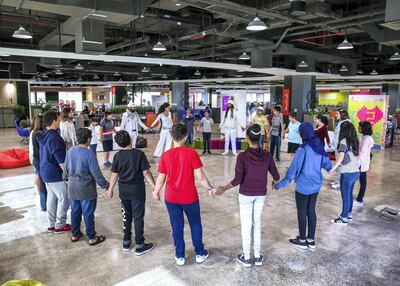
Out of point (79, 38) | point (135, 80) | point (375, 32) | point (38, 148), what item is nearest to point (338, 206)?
point (38, 148)

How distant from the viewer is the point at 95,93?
135 ft

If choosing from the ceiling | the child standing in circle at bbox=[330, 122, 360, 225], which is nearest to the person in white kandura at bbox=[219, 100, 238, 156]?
the ceiling

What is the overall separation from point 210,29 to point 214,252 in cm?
636

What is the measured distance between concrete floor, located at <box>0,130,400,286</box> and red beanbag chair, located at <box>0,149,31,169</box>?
2996 millimetres

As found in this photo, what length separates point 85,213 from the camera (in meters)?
3.77

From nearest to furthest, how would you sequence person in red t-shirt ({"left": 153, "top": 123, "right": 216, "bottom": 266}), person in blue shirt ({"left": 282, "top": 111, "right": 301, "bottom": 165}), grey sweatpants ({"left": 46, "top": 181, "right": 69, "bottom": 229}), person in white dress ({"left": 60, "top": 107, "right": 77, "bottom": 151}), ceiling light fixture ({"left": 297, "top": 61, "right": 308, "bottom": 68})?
person in red t-shirt ({"left": 153, "top": 123, "right": 216, "bottom": 266})
grey sweatpants ({"left": 46, "top": 181, "right": 69, "bottom": 229})
person in white dress ({"left": 60, "top": 107, "right": 77, "bottom": 151})
person in blue shirt ({"left": 282, "top": 111, "right": 301, "bottom": 165})
ceiling light fixture ({"left": 297, "top": 61, "right": 308, "bottom": 68})

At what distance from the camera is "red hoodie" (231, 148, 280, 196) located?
3.16 metres

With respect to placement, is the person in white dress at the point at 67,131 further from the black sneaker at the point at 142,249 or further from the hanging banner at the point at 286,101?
the hanging banner at the point at 286,101

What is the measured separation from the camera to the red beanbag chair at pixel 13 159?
820 cm

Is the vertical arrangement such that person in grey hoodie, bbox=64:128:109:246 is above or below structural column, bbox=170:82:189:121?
below

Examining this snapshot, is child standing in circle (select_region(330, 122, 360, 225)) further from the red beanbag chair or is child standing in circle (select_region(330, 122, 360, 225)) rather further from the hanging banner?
the hanging banner

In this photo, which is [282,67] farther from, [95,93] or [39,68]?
[95,93]

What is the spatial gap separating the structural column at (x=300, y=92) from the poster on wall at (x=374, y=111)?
492cm

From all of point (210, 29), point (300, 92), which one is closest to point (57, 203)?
point (210, 29)
